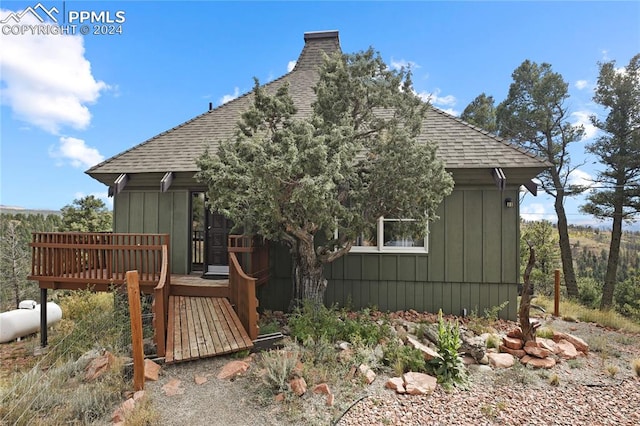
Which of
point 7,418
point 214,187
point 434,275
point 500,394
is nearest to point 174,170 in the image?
point 214,187

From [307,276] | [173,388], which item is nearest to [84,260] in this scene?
[173,388]

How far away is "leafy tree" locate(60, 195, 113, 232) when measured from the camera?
12.3 m

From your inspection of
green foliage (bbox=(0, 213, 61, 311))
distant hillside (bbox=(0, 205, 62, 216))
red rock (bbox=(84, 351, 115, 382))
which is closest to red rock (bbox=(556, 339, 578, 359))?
red rock (bbox=(84, 351, 115, 382))

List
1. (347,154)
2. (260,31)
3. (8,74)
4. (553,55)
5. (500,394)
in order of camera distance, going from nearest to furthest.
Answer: (500,394) → (347,154) → (8,74) → (260,31) → (553,55)

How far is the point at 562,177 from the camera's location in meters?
12.5

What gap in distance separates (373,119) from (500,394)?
4.20 meters

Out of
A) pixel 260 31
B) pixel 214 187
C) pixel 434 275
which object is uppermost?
pixel 260 31

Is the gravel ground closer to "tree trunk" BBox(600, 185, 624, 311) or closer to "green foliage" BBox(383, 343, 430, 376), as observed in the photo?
"green foliage" BBox(383, 343, 430, 376)

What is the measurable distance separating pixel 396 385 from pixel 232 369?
1.91 meters

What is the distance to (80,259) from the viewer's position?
19.2ft

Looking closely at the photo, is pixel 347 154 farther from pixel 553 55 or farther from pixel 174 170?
pixel 553 55

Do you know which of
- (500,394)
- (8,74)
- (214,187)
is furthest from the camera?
(8,74)

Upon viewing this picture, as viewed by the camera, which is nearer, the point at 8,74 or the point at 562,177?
the point at 8,74

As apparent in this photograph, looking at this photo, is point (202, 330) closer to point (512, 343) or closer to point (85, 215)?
point (512, 343)
